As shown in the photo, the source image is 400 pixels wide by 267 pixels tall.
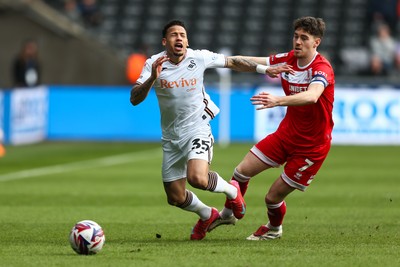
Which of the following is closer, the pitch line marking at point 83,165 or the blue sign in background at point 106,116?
the pitch line marking at point 83,165

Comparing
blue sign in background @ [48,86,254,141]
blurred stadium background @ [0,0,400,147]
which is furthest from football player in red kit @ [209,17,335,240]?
blue sign in background @ [48,86,254,141]

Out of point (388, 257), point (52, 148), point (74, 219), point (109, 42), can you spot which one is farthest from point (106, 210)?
point (109, 42)

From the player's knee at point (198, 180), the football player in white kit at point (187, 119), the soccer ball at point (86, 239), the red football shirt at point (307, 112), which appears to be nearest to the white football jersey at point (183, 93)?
the football player in white kit at point (187, 119)

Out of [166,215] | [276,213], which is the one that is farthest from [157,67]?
[166,215]

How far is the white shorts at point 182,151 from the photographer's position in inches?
420

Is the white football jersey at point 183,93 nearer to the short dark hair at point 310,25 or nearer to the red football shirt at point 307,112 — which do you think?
the red football shirt at point 307,112

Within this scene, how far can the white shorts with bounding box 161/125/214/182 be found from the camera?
1067 cm

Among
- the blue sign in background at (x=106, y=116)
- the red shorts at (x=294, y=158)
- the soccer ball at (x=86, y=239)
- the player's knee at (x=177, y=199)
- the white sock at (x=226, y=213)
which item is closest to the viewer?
the soccer ball at (x=86, y=239)

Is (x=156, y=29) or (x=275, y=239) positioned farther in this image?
(x=156, y=29)

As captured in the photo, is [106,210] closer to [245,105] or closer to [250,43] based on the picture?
[245,105]

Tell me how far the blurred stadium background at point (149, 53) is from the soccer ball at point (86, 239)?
15816 millimetres

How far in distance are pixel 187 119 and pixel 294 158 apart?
1136mm

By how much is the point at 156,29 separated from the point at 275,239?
77.6ft

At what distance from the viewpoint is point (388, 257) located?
9.26 metres
